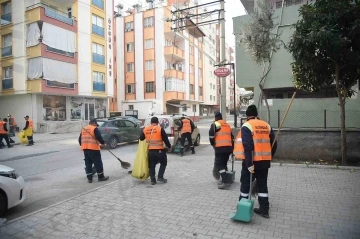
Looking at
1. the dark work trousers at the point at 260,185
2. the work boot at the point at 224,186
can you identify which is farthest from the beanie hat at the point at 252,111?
the work boot at the point at 224,186

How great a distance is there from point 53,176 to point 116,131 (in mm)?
6222

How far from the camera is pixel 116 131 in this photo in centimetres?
1405

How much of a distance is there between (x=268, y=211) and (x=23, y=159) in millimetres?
10226

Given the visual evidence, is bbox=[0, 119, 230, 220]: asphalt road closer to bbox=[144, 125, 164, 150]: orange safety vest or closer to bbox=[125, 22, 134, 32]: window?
bbox=[144, 125, 164, 150]: orange safety vest

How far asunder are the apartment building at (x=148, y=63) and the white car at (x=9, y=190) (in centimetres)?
3191

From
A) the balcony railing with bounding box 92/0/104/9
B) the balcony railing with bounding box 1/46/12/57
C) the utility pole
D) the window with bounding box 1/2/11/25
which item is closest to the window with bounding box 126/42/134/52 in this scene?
the balcony railing with bounding box 92/0/104/9

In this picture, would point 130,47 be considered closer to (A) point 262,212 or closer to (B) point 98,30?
(B) point 98,30

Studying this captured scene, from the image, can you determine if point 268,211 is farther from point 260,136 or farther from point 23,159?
point 23,159

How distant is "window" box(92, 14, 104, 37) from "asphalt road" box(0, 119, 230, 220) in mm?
20361

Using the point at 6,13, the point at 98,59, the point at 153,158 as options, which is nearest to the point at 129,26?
the point at 98,59

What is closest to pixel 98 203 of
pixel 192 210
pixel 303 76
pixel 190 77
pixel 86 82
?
pixel 192 210

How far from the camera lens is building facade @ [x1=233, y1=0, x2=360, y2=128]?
1059 centimetres

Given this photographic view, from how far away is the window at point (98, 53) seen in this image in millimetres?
29273

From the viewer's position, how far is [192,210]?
15.8 feet
